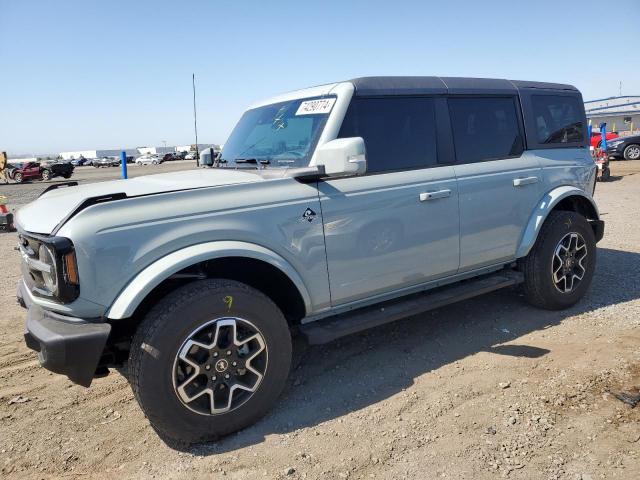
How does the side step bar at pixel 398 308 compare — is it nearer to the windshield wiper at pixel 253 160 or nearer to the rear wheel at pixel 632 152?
the windshield wiper at pixel 253 160

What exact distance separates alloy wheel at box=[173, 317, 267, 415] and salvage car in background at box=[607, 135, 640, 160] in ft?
76.6

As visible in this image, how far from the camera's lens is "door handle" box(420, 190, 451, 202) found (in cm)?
357

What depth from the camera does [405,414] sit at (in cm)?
304

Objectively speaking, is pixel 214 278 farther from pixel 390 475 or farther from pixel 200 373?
pixel 390 475

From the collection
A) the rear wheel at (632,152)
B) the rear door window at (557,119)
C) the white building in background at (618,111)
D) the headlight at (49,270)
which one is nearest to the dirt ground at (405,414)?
the headlight at (49,270)

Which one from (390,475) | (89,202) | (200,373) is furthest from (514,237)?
(89,202)

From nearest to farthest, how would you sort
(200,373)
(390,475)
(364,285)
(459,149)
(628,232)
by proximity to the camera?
(390,475)
(200,373)
(364,285)
(459,149)
(628,232)

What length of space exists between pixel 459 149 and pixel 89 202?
110 inches

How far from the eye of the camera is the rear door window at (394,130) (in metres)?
3.47

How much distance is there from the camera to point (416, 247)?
3576 mm

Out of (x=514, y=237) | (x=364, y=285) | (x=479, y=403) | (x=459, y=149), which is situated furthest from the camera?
(x=514, y=237)

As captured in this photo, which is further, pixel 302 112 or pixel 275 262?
pixel 302 112

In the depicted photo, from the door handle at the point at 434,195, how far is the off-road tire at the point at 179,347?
4.58 feet

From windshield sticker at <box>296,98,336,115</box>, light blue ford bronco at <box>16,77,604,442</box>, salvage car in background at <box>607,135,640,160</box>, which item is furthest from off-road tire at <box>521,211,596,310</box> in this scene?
salvage car in background at <box>607,135,640,160</box>
